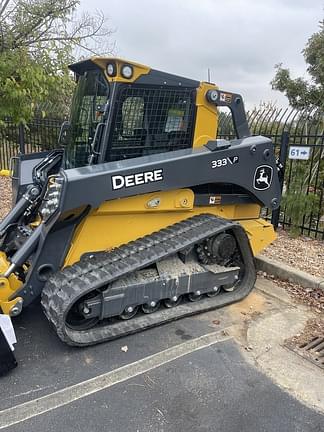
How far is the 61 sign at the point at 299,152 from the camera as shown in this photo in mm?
5727

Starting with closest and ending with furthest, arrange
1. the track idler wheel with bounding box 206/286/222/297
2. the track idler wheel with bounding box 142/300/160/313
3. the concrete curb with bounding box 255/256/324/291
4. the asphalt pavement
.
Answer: the asphalt pavement < the track idler wheel with bounding box 142/300/160/313 < the track idler wheel with bounding box 206/286/222/297 < the concrete curb with bounding box 255/256/324/291

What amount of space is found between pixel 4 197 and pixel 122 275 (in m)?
6.08

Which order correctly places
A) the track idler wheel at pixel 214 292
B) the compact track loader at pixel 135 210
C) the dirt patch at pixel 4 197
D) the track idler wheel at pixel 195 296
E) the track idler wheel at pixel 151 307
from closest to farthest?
the compact track loader at pixel 135 210
the track idler wheel at pixel 151 307
the track idler wheel at pixel 195 296
the track idler wheel at pixel 214 292
the dirt patch at pixel 4 197

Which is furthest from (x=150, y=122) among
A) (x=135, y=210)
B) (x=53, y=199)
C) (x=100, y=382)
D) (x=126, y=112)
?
(x=100, y=382)

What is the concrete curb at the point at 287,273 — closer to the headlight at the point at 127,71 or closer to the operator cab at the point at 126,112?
the operator cab at the point at 126,112

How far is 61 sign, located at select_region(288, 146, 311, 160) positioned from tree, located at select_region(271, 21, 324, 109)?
1480 centimetres

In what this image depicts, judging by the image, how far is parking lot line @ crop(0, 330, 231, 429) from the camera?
Result: 8.55ft

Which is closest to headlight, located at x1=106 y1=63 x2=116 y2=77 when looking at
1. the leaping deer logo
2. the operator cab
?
the operator cab

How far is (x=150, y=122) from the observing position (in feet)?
12.6

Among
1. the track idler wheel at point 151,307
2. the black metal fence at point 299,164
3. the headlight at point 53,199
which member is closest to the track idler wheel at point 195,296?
the track idler wheel at point 151,307

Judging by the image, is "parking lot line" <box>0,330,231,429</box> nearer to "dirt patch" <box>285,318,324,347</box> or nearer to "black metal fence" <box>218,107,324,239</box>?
"dirt patch" <box>285,318,324,347</box>

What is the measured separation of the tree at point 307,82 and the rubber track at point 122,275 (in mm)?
17441

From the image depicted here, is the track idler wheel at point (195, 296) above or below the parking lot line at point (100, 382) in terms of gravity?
above

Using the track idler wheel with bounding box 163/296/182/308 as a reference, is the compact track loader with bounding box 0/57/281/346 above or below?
above
